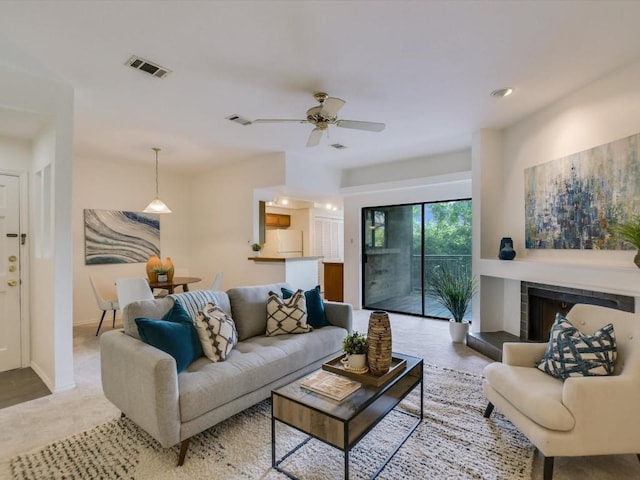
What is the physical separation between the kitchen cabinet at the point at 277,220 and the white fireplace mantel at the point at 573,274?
539 centimetres

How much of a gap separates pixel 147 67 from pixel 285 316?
2.36 meters

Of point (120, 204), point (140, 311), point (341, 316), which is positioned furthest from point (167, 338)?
point (120, 204)

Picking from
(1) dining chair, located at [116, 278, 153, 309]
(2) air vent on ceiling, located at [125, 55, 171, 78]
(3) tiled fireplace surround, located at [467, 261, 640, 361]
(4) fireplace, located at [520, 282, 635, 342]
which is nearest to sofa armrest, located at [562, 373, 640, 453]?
(3) tiled fireplace surround, located at [467, 261, 640, 361]

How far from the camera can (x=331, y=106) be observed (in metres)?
2.83

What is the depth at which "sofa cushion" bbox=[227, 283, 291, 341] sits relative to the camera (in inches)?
115

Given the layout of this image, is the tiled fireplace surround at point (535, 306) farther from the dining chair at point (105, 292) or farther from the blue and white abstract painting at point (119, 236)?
the blue and white abstract painting at point (119, 236)

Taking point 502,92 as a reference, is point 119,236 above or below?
below

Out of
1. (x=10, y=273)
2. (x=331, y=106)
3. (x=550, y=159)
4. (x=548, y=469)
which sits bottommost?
(x=548, y=469)

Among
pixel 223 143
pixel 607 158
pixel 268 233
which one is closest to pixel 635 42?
pixel 607 158

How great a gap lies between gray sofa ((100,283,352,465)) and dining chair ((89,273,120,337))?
244 cm

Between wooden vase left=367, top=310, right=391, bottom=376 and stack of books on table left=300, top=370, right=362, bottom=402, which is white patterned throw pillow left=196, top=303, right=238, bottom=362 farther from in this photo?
wooden vase left=367, top=310, right=391, bottom=376

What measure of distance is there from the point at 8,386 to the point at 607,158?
566cm

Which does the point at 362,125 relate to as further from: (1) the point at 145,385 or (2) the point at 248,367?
(1) the point at 145,385

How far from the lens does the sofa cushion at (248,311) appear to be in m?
2.93
